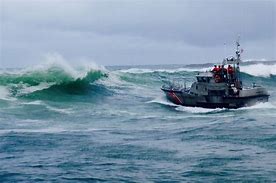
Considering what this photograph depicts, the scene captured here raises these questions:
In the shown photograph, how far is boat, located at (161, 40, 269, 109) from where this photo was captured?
113ft

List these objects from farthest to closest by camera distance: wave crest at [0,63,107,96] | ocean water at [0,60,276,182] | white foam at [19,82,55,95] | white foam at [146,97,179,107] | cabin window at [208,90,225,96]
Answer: wave crest at [0,63,107,96] < white foam at [19,82,55,95] < white foam at [146,97,179,107] < cabin window at [208,90,225,96] < ocean water at [0,60,276,182]

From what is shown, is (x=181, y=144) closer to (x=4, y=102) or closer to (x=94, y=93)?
(x=4, y=102)

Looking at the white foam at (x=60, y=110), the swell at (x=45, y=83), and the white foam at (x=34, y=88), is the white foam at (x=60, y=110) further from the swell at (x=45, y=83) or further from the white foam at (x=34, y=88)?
the white foam at (x=34, y=88)

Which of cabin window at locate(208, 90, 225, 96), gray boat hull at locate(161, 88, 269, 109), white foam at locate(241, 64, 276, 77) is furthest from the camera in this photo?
white foam at locate(241, 64, 276, 77)

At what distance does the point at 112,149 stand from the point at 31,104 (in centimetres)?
1767

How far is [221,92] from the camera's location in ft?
116

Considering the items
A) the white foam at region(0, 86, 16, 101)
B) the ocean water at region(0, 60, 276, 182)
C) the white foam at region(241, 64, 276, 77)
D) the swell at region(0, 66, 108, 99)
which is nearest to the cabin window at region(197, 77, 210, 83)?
the ocean water at region(0, 60, 276, 182)

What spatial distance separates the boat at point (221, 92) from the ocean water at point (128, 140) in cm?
80

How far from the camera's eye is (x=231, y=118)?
1109 inches

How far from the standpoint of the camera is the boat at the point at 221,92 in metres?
34.5

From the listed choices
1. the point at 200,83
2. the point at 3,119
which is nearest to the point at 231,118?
the point at 200,83

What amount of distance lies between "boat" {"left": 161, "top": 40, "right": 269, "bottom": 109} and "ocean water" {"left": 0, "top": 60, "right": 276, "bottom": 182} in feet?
2.62

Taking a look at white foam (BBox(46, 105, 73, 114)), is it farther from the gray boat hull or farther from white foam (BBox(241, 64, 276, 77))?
white foam (BBox(241, 64, 276, 77))

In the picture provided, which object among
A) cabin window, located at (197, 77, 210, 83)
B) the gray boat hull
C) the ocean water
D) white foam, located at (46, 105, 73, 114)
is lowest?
the ocean water
